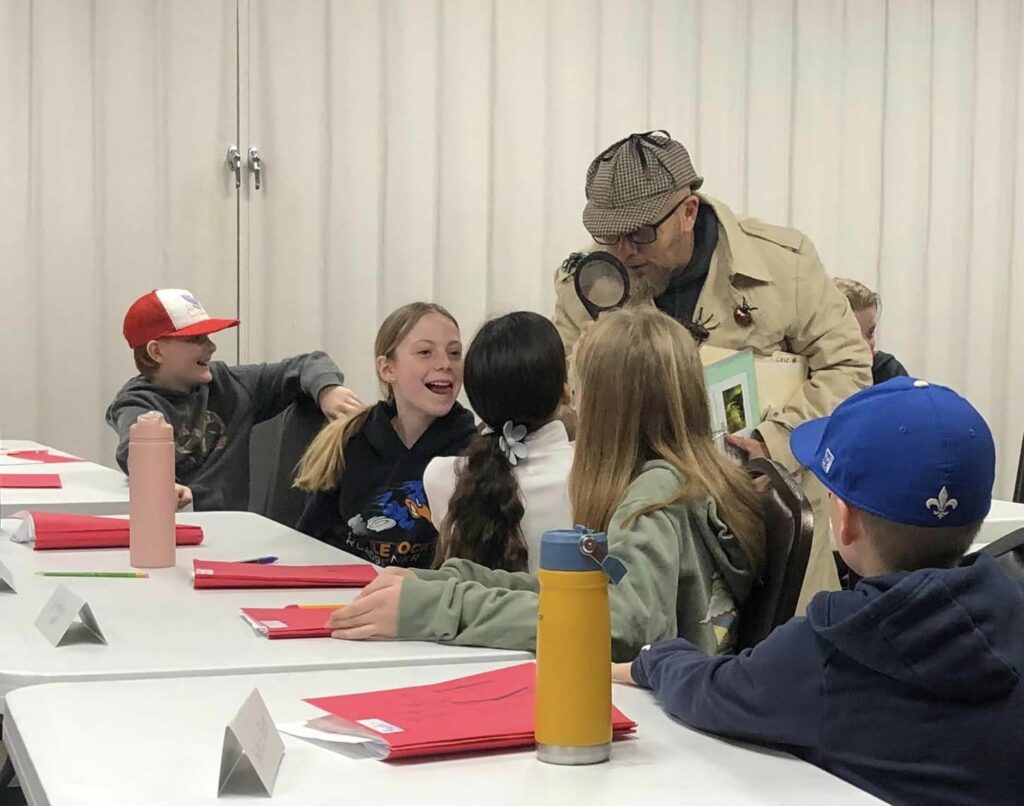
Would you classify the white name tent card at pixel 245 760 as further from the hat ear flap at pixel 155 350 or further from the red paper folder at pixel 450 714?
the hat ear flap at pixel 155 350

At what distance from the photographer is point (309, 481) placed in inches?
101

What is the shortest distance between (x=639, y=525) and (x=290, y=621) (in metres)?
0.41

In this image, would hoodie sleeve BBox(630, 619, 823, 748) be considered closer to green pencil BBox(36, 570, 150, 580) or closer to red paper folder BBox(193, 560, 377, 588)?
red paper folder BBox(193, 560, 377, 588)

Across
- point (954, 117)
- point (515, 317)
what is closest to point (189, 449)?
point (515, 317)

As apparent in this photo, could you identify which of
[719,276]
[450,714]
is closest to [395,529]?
[719,276]

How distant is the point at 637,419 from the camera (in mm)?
1640

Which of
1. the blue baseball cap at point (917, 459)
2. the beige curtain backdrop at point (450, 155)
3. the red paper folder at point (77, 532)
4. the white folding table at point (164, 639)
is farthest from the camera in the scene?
the beige curtain backdrop at point (450, 155)

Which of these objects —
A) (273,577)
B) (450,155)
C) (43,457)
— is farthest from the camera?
(450,155)

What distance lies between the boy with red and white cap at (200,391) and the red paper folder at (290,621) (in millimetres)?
1424

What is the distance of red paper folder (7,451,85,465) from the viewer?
344cm

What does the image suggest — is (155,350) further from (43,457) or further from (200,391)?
(43,457)

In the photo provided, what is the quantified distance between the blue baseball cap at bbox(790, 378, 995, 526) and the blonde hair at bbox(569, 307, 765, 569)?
0.41 metres

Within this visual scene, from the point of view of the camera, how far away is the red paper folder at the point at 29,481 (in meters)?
2.80

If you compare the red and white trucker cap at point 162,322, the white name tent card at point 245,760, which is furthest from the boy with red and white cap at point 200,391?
the white name tent card at point 245,760
